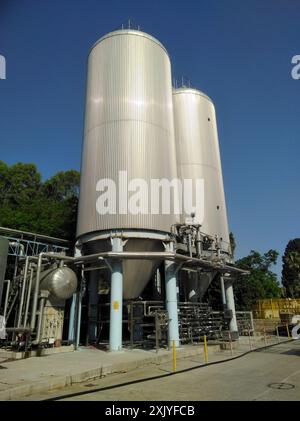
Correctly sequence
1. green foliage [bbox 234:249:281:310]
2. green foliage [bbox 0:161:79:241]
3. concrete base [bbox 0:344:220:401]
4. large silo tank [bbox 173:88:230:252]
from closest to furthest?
concrete base [bbox 0:344:220:401], large silo tank [bbox 173:88:230:252], green foliage [bbox 0:161:79:241], green foliage [bbox 234:249:281:310]

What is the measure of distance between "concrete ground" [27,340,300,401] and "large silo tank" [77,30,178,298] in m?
7.98

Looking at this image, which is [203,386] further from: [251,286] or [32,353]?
[251,286]

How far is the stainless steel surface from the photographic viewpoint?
717 inches

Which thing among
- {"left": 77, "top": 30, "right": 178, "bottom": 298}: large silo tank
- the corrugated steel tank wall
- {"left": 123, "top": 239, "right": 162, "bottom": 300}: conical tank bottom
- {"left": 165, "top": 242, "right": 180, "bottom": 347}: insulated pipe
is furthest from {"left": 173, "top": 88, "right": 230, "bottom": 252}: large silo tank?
{"left": 123, "top": 239, "right": 162, "bottom": 300}: conical tank bottom

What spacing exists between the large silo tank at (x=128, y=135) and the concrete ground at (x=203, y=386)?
798 cm

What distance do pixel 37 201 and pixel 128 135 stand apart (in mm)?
21811

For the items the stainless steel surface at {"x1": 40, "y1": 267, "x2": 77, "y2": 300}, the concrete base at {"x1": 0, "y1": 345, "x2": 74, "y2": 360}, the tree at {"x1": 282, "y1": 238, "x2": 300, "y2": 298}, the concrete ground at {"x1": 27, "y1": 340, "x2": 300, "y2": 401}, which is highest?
the tree at {"x1": 282, "y1": 238, "x2": 300, "y2": 298}

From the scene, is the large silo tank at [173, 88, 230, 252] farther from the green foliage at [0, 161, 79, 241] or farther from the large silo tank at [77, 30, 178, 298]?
the green foliage at [0, 161, 79, 241]

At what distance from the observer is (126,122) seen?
67.6ft

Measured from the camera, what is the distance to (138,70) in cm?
2191

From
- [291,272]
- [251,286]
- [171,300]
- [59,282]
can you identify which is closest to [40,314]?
[59,282]

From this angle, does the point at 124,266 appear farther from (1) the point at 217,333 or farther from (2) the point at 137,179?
(1) the point at 217,333

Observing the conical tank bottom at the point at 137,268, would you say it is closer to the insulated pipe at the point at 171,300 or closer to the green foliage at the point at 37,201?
the insulated pipe at the point at 171,300
